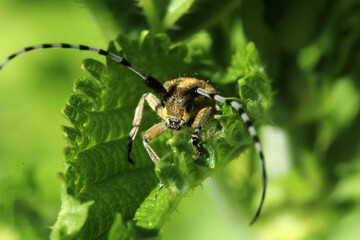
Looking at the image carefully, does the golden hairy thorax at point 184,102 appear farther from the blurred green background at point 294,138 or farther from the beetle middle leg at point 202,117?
the blurred green background at point 294,138

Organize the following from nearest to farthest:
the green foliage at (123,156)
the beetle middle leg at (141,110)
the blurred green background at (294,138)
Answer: the green foliage at (123,156), the beetle middle leg at (141,110), the blurred green background at (294,138)

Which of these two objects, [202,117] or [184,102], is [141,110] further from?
[202,117]

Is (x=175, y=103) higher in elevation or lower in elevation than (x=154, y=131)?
higher

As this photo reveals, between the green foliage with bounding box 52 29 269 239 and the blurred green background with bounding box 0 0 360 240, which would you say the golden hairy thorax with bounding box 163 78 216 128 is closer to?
the green foliage with bounding box 52 29 269 239

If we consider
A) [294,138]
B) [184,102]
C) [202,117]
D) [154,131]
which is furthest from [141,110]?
[294,138]

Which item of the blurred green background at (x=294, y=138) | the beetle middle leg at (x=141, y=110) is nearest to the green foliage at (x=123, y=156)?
the beetle middle leg at (x=141, y=110)

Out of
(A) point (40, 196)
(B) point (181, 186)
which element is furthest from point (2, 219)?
(B) point (181, 186)
